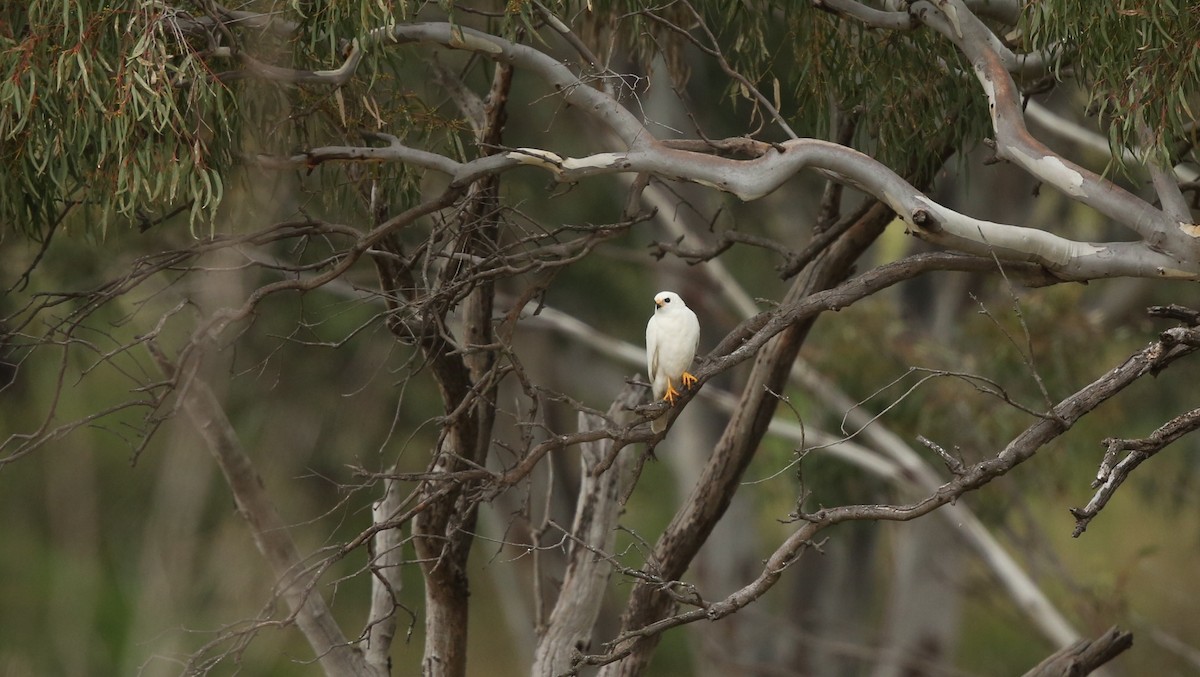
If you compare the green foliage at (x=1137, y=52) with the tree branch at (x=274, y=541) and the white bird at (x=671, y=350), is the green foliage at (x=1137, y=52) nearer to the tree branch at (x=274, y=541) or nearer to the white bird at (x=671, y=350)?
the white bird at (x=671, y=350)

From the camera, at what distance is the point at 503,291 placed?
10.8m

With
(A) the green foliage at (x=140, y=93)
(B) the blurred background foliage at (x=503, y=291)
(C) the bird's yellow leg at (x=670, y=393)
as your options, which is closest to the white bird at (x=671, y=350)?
(C) the bird's yellow leg at (x=670, y=393)

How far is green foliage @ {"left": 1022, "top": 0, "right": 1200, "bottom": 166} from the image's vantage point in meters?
3.77

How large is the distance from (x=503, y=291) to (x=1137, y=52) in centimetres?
722

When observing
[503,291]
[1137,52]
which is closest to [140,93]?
[1137,52]

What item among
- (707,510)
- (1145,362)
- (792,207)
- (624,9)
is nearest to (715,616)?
(1145,362)

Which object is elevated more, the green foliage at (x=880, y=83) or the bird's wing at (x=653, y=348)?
the green foliage at (x=880, y=83)

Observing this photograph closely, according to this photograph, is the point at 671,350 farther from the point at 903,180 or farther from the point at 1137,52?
the point at 1137,52

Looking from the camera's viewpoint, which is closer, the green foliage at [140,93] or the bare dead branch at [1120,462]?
the bare dead branch at [1120,462]

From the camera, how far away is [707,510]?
208 inches

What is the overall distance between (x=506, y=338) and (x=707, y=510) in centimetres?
161

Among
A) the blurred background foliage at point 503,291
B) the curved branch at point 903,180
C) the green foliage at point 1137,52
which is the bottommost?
the blurred background foliage at point 503,291

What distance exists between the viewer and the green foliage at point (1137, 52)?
3770 millimetres

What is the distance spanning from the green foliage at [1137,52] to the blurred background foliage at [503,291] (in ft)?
0.04
